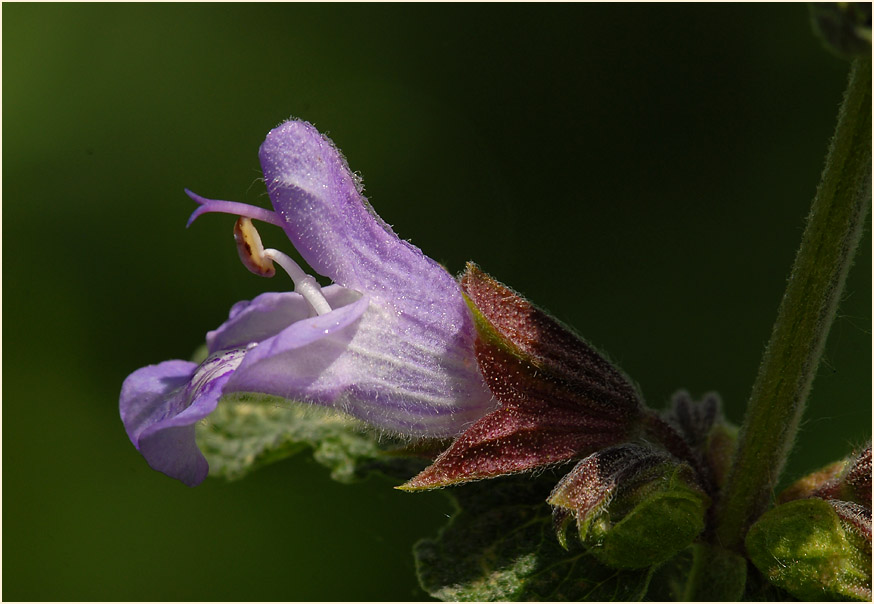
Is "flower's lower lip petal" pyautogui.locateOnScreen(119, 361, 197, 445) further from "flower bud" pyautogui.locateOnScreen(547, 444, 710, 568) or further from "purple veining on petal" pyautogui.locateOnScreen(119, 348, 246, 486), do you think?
"flower bud" pyautogui.locateOnScreen(547, 444, 710, 568)

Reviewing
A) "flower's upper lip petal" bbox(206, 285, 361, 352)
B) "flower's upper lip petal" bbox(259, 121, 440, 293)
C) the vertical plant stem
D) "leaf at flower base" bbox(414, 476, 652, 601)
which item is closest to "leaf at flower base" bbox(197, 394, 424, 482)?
"leaf at flower base" bbox(414, 476, 652, 601)

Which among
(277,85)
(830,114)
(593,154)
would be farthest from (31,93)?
(830,114)

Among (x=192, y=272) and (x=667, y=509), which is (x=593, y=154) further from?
(x=667, y=509)

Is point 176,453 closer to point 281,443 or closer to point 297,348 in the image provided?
point 297,348

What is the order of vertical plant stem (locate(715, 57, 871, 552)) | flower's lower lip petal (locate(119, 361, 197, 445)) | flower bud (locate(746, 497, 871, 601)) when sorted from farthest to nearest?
1. flower's lower lip petal (locate(119, 361, 197, 445))
2. flower bud (locate(746, 497, 871, 601))
3. vertical plant stem (locate(715, 57, 871, 552))

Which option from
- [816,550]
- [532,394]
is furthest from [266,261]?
[816,550]

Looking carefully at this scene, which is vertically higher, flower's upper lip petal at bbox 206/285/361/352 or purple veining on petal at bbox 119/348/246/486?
flower's upper lip petal at bbox 206/285/361/352
